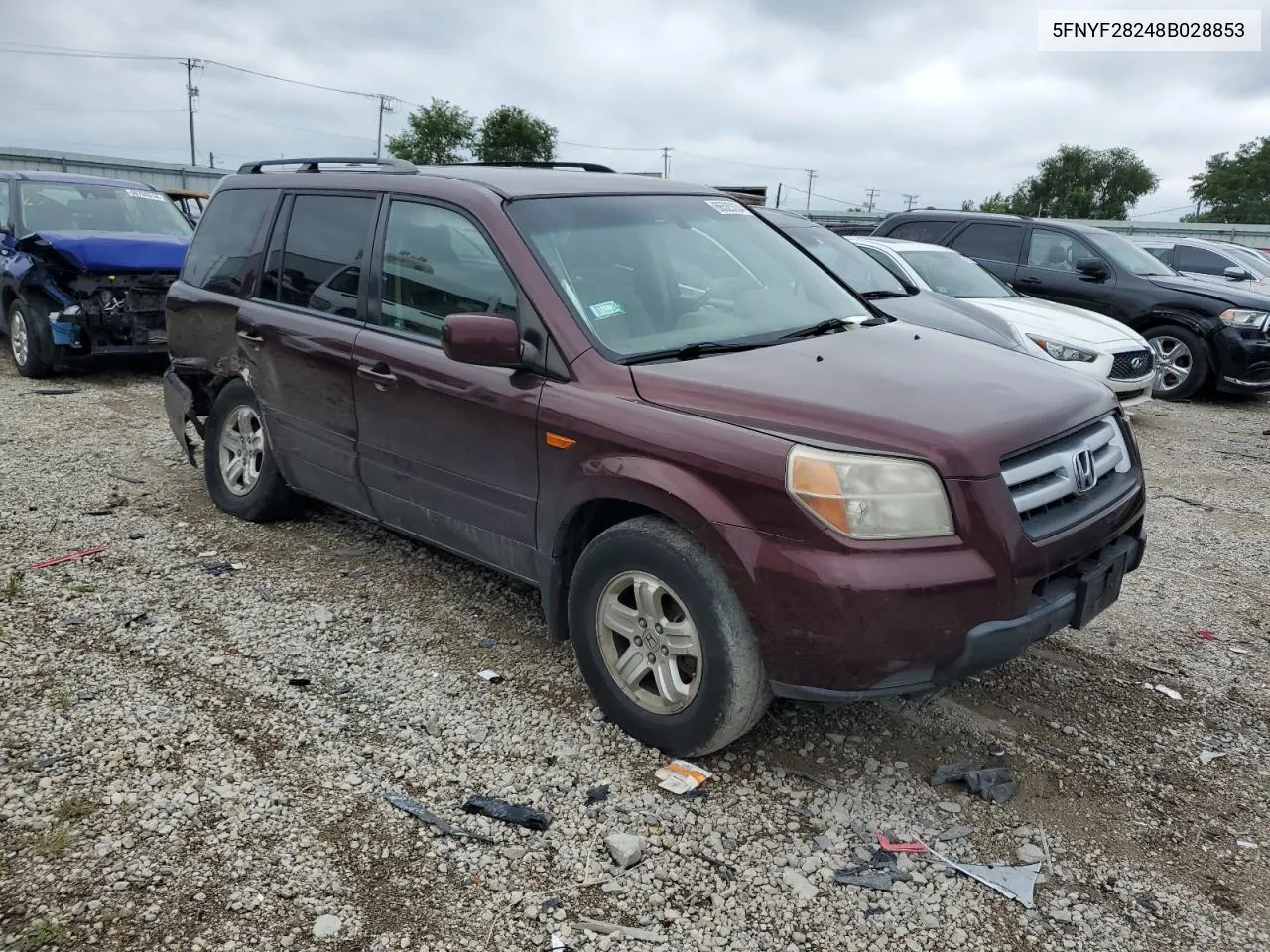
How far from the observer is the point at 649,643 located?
10.5 ft

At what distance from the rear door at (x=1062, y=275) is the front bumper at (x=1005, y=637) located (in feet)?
28.2

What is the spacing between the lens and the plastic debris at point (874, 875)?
2711 mm

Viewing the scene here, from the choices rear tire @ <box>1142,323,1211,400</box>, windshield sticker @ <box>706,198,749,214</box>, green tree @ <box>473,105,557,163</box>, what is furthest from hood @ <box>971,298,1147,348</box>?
green tree @ <box>473,105,557,163</box>

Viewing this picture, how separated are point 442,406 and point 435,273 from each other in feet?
1.90

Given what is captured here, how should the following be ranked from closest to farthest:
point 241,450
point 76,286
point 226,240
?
point 226,240, point 241,450, point 76,286

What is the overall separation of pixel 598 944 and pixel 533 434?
1703 millimetres

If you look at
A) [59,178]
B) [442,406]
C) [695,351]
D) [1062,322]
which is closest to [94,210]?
[59,178]

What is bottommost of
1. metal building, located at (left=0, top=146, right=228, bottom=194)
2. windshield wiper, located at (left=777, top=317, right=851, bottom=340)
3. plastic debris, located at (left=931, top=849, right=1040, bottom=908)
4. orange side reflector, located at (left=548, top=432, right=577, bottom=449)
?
plastic debris, located at (left=931, top=849, right=1040, bottom=908)

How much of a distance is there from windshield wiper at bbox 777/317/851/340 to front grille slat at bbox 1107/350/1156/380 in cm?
520

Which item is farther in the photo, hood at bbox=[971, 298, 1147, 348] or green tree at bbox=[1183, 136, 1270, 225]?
green tree at bbox=[1183, 136, 1270, 225]

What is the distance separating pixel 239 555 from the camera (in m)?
4.96

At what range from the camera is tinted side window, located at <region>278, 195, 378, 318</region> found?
14.1 feet

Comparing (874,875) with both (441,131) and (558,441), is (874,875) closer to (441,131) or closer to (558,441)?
(558,441)

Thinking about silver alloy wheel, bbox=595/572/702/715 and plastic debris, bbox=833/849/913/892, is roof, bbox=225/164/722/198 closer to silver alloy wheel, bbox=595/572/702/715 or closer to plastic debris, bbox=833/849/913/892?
silver alloy wheel, bbox=595/572/702/715
